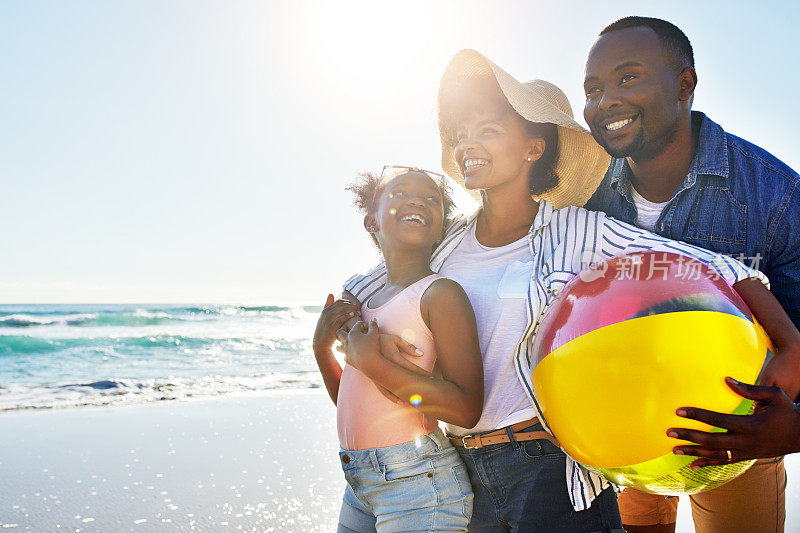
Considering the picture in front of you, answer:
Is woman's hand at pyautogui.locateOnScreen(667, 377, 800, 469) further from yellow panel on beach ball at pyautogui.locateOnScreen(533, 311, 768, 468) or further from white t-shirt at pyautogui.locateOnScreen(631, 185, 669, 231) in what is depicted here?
Answer: white t-shirt at pyautogui.locateOnScreen(631, 185, 669, 231)

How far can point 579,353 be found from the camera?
177 centimetres

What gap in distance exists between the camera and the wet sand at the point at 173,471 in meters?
4.10

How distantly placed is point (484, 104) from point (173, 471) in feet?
13.5

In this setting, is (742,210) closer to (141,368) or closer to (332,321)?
(332,321)

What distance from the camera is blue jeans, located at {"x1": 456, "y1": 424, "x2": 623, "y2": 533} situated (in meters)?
1.95

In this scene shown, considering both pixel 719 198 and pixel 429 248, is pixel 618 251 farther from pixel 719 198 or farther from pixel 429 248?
pixel 429 248

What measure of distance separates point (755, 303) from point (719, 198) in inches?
22.3

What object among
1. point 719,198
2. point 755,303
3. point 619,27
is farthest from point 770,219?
point 619,27

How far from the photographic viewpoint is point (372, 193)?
9.25ft

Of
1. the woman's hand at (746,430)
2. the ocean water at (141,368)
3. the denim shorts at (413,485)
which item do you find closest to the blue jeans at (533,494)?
the denim shorts at (413,485)

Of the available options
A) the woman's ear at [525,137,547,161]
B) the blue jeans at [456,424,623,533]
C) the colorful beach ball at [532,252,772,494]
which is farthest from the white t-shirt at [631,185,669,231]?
the blue jeans at [456,424,623,533]

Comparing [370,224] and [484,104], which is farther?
[370,224]

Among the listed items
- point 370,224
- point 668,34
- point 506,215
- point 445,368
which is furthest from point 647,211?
point 370,224

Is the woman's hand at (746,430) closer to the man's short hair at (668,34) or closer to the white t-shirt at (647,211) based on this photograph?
the white t-shirt at (647,211)
